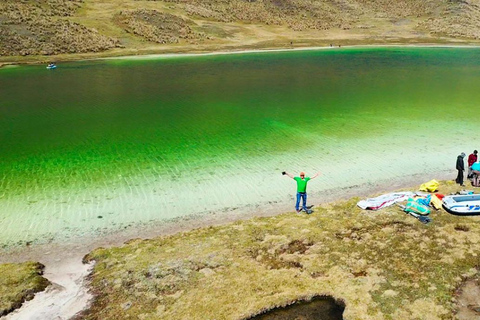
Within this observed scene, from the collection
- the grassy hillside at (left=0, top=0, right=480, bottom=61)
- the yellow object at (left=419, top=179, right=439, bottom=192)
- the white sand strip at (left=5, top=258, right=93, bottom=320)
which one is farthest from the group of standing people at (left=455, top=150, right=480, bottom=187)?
the grassy hillside at (left=0, top=0, right=480, bottom=61)

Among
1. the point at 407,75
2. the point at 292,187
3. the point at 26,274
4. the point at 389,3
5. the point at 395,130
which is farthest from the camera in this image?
the point at 389,3

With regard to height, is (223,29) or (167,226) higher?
(223,29)

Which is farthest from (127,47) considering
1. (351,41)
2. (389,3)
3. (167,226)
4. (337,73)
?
(389,3)

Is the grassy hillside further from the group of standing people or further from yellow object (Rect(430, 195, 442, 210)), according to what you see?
yellow object (Rect(430, 195, 442, 210))

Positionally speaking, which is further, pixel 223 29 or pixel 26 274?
pixel 223 29

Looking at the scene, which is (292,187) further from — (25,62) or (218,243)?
(25,62)

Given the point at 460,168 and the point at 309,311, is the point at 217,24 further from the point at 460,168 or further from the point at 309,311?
the point at 309,311
